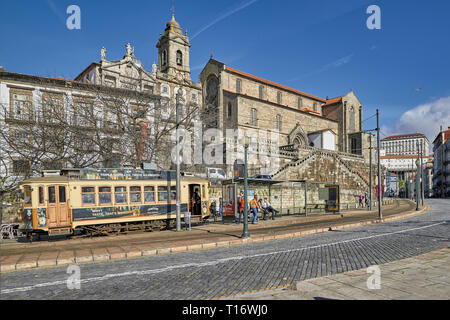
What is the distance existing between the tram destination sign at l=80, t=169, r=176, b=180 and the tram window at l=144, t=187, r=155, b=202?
58 cm

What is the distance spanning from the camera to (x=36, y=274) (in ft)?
27.3

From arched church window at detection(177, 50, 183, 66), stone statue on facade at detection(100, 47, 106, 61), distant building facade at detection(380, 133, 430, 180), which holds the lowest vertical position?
distant building facade at detection(380, 133, 430, 180)

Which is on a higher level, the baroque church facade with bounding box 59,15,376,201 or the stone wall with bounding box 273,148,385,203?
the baroque church facade with bounding box 59,15,376,201

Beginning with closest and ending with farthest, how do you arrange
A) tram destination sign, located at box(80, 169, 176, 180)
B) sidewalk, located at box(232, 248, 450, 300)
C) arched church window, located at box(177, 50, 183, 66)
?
sidewalk, located at box(232, 248, 450, 300) → tram destination sign, located at box(80, 169, 176, 180) → arched church window, located at box(177, 50, 183, 66)

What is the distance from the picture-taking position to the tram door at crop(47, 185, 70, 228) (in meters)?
13.9

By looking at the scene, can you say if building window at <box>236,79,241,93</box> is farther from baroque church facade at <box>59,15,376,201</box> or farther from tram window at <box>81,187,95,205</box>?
tram window at <box>81,187,95,205</box>

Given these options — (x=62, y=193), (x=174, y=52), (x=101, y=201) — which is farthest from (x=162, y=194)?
(x=174, y=52)

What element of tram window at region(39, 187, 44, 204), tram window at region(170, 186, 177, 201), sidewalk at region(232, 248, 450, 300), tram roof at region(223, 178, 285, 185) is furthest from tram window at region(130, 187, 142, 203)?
sidewalk at region(232, 248, 450, 300)

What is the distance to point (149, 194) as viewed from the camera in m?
16.6

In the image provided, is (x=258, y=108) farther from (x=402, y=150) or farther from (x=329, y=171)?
(x=402, y=150)

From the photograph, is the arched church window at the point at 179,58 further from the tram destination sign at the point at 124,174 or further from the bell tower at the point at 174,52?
the tram destination sign at the point at 124,174

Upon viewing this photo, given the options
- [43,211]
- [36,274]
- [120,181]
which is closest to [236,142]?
[120,181]

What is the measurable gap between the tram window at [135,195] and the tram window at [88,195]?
1.85 metres
